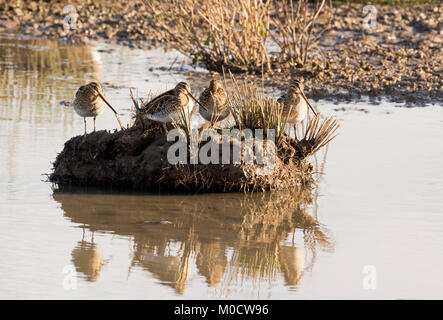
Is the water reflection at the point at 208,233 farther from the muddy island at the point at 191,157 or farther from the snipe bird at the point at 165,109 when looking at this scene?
the snipe bird at the point at 165,109

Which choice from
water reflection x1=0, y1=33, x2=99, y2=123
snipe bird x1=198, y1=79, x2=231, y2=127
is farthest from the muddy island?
water reflection x1=0, y1=33, x2=99, y2=123

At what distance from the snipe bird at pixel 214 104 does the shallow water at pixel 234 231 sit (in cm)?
127

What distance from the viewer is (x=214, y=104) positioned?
10.7 metres

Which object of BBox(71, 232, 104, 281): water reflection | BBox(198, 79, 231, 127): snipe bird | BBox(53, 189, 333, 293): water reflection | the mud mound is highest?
BBox(198, 79, 231, 127): snipe bird

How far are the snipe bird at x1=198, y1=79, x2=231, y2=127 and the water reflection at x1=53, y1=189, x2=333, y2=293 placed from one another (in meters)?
1.31

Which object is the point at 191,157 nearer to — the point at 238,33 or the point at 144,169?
the point at 144,169

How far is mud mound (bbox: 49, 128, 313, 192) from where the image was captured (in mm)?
Answer: 9609

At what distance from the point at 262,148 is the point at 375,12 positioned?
1316cm

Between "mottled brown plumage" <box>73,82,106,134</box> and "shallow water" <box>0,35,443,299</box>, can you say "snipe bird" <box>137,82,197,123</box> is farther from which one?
"mottled brown plumage" <box>73,82,106,134</box>

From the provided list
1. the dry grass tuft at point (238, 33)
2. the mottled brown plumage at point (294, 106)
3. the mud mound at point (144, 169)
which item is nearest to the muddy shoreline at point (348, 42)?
the dry grass tuft at point (238, 33)

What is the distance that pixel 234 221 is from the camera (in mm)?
8781

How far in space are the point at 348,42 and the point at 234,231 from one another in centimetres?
1178

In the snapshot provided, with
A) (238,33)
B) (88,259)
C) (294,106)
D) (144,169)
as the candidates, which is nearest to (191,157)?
(144,169)
